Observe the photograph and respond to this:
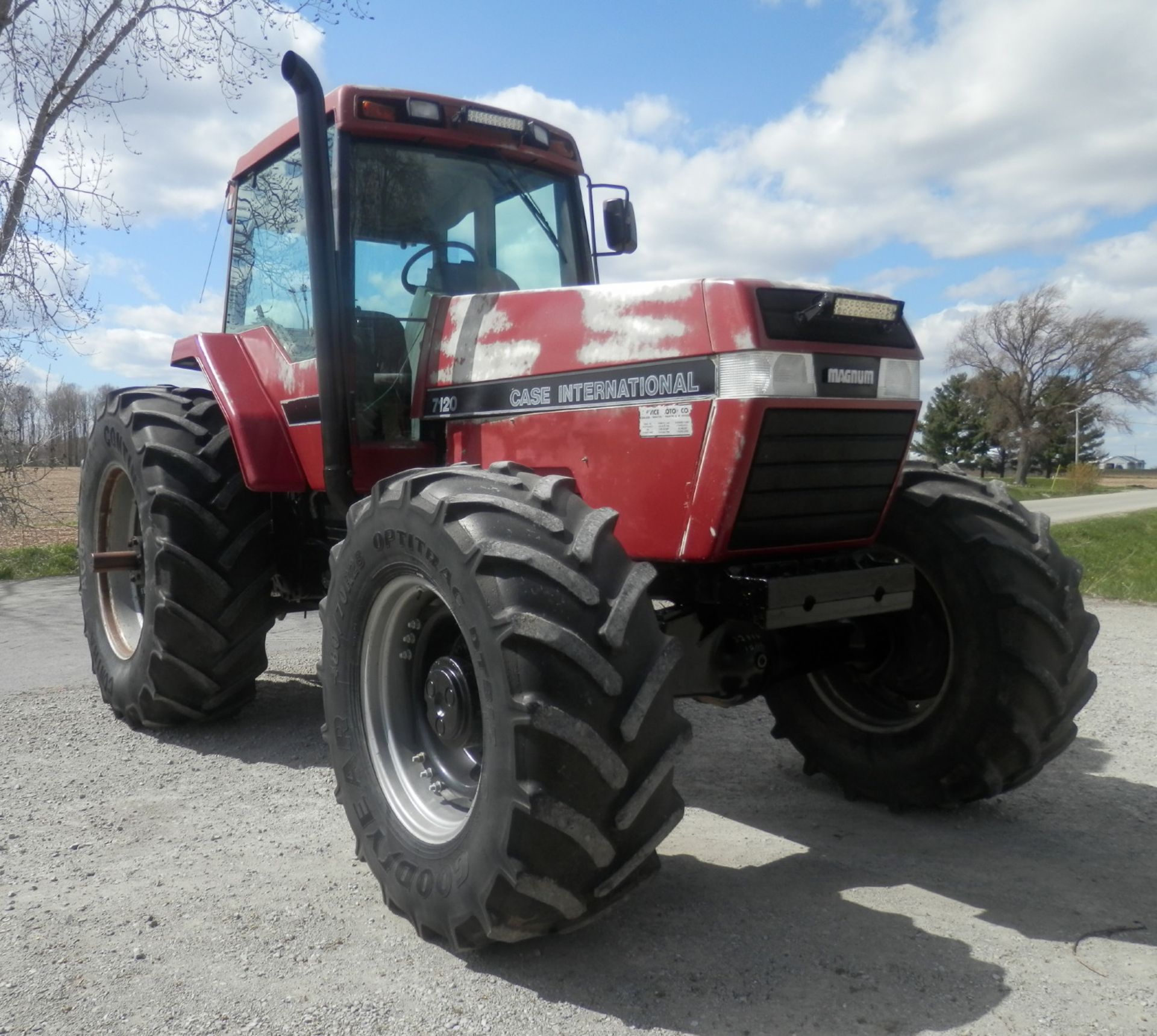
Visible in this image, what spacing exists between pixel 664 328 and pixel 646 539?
613 mm

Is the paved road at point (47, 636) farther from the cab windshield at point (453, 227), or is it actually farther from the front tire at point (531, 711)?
the front tire at point (531, 711)

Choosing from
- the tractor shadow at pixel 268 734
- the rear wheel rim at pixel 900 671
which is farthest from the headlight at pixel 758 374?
the tractor shadow at pixel 268 734

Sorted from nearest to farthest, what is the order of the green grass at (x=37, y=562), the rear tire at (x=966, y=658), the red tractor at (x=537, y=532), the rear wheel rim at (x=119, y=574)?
the red tractor at (x=537, y=532) < the rear tire at (x=966, y=658) < the rear wheel rim at (x=119, y=574) < the green grass at (x=37, y=562)

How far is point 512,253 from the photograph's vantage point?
14.8ft

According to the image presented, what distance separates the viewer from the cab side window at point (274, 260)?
179 inches

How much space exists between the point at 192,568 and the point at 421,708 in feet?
5.93

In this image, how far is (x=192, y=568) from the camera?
470 cm

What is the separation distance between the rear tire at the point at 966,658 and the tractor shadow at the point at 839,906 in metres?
0.21

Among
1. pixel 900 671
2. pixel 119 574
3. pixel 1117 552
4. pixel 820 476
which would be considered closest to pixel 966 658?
pixel 900 671

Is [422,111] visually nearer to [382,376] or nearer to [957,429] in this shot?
[382,376]

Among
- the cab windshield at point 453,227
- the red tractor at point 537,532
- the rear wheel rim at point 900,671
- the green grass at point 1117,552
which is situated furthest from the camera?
the green grass at point 1117,552

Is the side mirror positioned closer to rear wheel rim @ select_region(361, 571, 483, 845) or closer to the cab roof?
the cab roof

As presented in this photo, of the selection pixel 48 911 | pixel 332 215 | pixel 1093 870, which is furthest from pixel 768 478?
pixel 48 911

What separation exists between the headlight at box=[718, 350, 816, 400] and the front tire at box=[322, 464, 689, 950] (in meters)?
0.52
